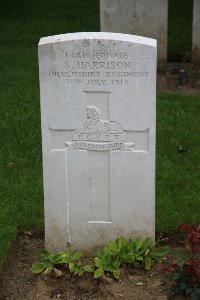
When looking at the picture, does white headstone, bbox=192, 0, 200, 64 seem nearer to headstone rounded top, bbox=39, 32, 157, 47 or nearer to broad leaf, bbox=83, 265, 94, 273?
headstone rounded top, bbox=39, 32, 157, 47

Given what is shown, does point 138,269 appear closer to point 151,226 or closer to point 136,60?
point 151,226

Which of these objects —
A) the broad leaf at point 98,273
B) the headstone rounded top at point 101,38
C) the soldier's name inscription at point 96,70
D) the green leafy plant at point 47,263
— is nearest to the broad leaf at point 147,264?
the broad leaf at point 98,273

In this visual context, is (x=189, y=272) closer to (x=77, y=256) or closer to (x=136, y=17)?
(x=77, y=256)

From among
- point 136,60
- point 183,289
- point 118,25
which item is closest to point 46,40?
point 136,60

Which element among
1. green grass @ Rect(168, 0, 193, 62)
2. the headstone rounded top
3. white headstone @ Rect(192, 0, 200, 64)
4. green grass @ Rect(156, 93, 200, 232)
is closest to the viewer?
the headstone rounded top

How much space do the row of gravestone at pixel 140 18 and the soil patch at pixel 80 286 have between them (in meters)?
5.00

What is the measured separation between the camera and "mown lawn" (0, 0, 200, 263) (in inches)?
223

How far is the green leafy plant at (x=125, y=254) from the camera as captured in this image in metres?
4.77

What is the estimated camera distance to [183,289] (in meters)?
4.30

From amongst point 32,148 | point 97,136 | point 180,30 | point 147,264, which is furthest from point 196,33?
point 147,264

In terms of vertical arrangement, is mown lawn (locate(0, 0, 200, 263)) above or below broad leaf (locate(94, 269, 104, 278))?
above

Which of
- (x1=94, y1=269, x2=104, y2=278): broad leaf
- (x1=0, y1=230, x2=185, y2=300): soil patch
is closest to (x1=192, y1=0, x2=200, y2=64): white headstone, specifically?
(x1=0, y1=230, x2=185, y2=300): soil patch

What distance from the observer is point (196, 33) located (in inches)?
370

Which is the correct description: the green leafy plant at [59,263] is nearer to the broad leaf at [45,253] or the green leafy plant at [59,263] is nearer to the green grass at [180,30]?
the broad leaf at [45,253]
